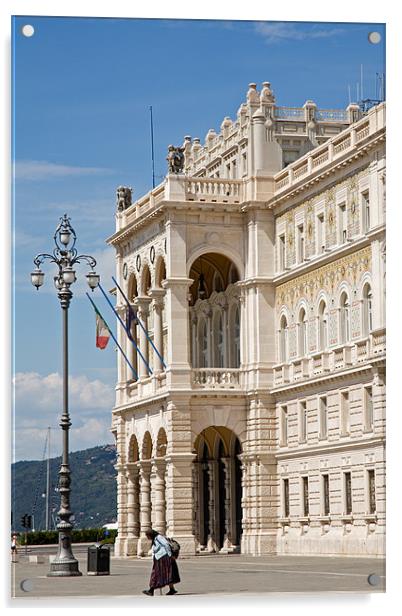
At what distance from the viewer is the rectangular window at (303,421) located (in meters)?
53.9

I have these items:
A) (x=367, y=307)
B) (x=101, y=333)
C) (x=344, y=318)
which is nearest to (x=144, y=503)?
(x=344, y=318)

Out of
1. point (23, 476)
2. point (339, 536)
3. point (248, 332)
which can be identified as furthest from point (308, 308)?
point (23, 476)

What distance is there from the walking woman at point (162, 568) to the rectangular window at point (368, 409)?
18578mm

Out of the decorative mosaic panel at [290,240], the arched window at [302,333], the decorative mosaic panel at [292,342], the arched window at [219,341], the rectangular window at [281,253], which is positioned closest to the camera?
the arched window at [302,333]

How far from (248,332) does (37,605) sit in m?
30.7

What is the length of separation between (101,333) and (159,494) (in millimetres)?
22919

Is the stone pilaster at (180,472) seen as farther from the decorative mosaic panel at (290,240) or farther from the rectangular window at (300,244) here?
the rectangular window at (300,244)

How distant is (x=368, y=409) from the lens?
4891 centimetres

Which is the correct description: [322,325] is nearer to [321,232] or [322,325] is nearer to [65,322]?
[321,232]

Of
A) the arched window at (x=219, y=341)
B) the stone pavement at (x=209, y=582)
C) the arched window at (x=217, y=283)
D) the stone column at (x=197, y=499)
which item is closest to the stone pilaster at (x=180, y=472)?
the arched window at (x=219, y=341)

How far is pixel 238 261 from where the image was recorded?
5766cm

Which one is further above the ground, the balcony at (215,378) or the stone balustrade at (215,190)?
the stone balustrade at (215,190)

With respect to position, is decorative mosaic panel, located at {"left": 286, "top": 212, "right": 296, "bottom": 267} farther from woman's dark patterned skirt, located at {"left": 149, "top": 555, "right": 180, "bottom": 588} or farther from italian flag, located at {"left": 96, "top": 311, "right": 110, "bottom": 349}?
woman's dark patterned skirt, located at {"left": 149, "top": 555, "right": 180, "bottom": 588}

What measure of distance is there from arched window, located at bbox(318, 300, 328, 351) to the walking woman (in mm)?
→ 22161
